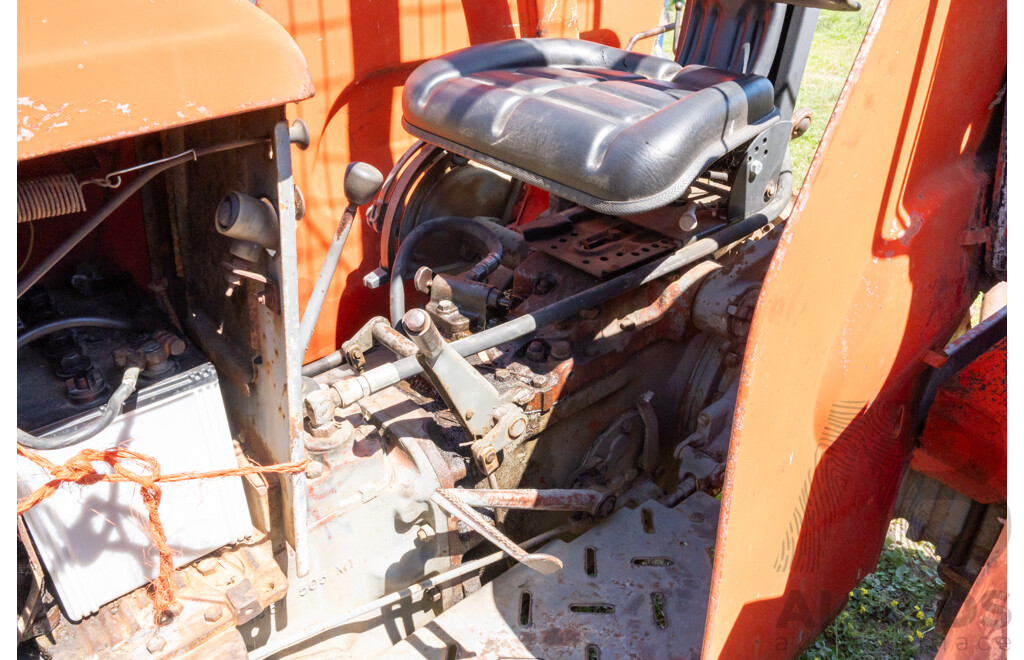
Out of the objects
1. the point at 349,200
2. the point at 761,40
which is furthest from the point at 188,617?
the point at 761,40

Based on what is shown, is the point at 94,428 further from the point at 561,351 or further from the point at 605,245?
the point at 605,245

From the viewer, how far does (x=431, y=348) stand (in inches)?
63.1

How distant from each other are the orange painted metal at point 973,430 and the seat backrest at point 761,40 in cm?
98

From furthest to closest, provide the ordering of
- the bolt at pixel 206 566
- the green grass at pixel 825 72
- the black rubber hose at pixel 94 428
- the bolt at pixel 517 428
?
1. the green grass at pixel 825 72
2. the bolt at pixel 517 428
3. the bolt at pixel 206 566
4. the black rubber hose at pixel 94 428

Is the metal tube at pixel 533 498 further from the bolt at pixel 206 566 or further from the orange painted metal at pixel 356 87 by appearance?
the orange painted metal at pixel 356 87

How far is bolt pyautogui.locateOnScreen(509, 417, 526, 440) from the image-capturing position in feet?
5.91

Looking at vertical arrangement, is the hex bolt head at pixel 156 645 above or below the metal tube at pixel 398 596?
above

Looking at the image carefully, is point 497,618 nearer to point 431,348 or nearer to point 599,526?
point 599,526

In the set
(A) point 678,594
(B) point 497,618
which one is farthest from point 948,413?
(B) point 497,618

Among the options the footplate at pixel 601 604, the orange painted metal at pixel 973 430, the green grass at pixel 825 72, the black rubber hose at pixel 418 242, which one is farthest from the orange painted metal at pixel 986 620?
the green grass at pixel 825 72

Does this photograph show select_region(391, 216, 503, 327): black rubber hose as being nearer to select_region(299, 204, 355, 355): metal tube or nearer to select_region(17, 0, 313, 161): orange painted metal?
select_region(299, 204, 355, 355): metal tube

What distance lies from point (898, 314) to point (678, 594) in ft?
2.51

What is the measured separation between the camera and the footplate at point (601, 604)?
1669mm

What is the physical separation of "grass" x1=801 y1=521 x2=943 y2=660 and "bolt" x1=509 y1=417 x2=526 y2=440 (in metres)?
0.89
